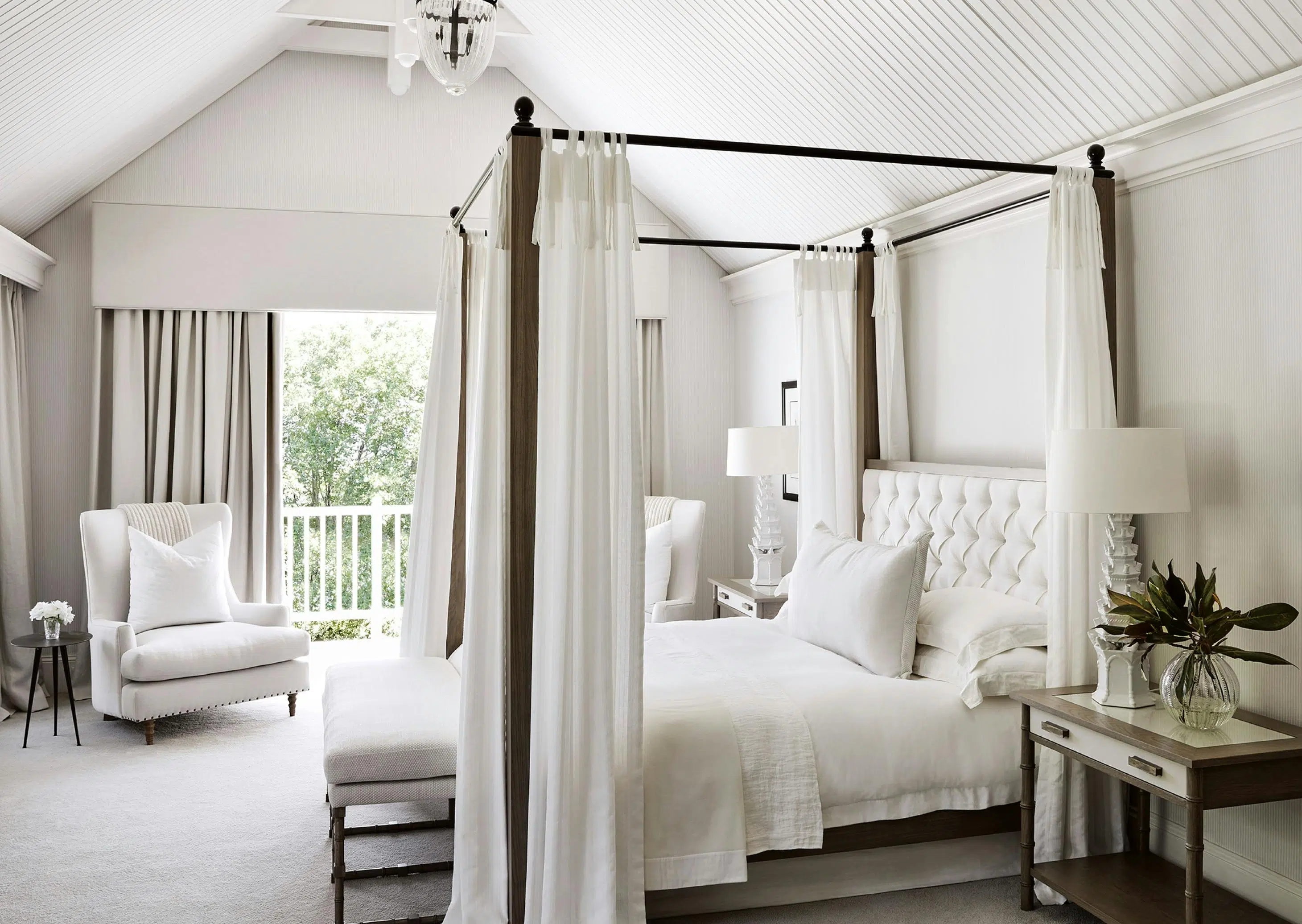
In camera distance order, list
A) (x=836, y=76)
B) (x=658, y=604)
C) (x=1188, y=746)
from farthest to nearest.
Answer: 1. (x=658, y=604)
2. (x=836, y=76)
3. (x=1188, y=746)

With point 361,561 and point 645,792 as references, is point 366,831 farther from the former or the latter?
point 361,561

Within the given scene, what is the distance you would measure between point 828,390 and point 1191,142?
1.86 m

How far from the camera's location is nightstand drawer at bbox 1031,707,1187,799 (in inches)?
97.1

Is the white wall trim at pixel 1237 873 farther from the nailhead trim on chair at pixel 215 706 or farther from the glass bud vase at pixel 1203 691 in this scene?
the nailhead trim on chair at pixel 215 706

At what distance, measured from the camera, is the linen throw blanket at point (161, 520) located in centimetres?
539

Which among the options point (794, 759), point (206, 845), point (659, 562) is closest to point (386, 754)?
point (206, 845)

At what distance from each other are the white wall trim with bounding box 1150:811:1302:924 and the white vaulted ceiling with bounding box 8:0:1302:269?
2193 millimetres

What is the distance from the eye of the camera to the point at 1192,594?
2787 mm

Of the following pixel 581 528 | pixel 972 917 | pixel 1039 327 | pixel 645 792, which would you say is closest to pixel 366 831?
pixel 645 792

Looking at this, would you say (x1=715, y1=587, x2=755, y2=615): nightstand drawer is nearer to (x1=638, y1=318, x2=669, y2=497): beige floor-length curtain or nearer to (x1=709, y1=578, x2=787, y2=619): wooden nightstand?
(x1=709, y1=578, x2=787, y2=619): wooden nightstand

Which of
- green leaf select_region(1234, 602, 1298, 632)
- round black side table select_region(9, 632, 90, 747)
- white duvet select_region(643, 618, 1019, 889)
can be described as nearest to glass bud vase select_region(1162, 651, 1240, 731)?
green leaf select_region(1234, 602, 1298, 632)

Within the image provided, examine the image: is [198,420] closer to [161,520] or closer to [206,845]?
[161,520]

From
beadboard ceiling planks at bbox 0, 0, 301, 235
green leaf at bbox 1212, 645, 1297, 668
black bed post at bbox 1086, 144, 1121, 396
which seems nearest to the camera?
green leaf at bbox 1212, 645, 1297, 668

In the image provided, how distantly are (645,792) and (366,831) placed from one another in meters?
1.29
